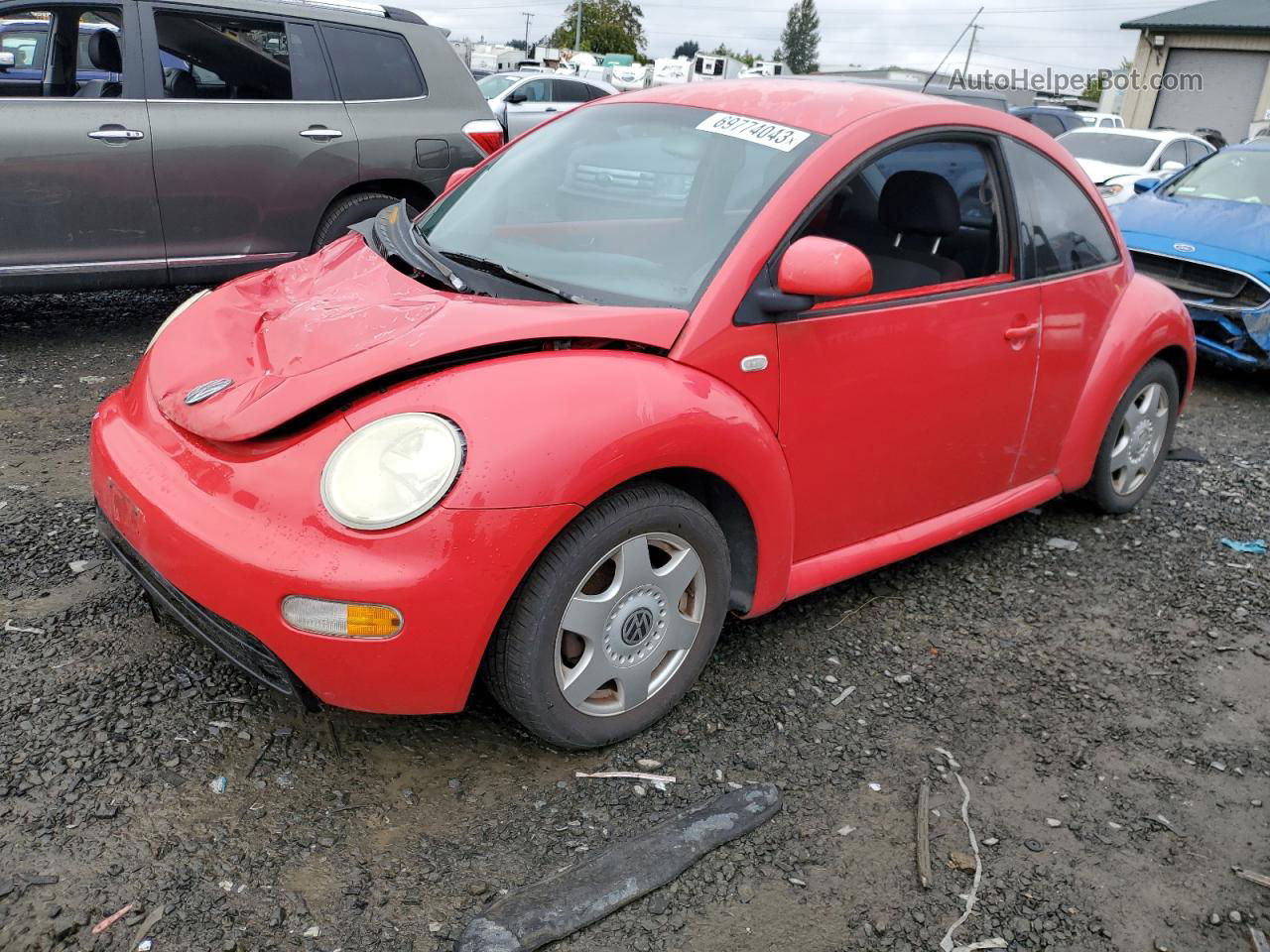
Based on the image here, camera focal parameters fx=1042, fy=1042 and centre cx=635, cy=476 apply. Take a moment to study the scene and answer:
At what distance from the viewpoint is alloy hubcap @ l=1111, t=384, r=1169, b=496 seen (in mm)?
4223

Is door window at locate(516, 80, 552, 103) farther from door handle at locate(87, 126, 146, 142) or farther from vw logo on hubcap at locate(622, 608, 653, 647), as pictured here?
vw logo on hubcap at locate(622, 608, 653, 647)

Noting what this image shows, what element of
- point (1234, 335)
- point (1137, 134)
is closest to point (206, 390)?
point (1234, 335)

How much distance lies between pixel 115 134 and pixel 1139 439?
16.8ft

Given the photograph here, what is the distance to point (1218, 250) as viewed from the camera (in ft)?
21.5

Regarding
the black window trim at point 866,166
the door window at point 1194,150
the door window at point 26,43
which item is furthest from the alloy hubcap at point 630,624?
the door window at point 1194,150

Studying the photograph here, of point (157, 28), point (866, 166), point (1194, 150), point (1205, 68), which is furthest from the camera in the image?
point (1205, 68)

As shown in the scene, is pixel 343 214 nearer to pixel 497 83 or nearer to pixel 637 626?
pixel 637 626

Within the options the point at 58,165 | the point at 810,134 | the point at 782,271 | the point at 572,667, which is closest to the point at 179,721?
the point at 572,667

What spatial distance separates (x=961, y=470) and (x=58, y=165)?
15.1ft

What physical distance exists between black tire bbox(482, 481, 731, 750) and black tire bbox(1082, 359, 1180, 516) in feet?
7.20

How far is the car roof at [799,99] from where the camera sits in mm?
3012

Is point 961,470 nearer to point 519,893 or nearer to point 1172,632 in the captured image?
point 1172,632

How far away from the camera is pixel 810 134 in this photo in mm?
2932

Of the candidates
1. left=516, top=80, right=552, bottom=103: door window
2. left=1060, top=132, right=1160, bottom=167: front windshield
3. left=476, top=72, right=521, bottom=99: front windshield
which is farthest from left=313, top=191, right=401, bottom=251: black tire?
left=476, top=72, right=521, bottom=99: front windshield
